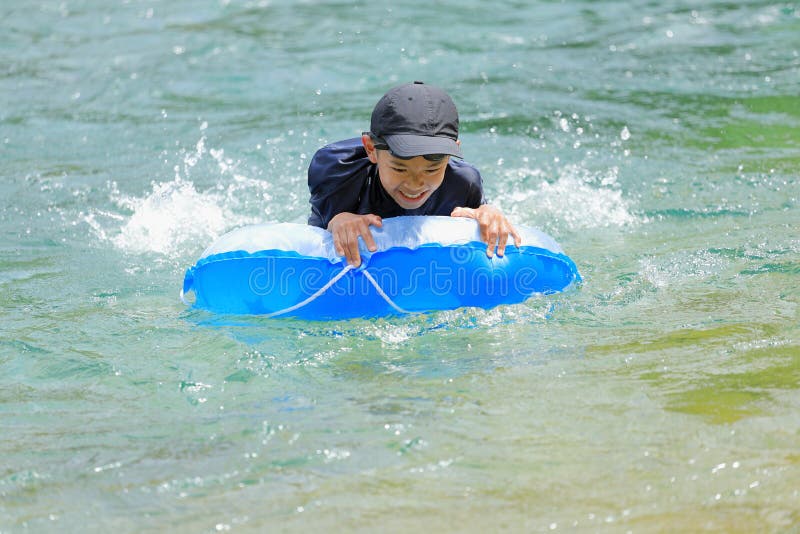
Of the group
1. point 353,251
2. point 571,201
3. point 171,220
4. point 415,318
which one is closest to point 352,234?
point 353,251

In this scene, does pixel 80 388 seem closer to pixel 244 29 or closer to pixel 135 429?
pixel 135 429

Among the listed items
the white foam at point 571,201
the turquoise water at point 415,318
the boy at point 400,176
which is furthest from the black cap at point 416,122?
the white foam at point 571,201

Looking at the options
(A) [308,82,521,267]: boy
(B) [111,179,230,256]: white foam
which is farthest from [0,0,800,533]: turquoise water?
(A) [308,82,521,267]: boy

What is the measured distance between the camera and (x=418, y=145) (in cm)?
404

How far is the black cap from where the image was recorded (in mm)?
4055

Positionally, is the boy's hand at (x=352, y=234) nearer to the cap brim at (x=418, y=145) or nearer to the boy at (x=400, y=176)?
the boy at (x=400, y=176)

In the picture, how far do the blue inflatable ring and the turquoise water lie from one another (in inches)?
3.8

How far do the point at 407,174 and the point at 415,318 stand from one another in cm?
60

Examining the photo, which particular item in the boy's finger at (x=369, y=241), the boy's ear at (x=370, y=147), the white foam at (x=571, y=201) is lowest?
→ the white foam at (x=571, y=201)

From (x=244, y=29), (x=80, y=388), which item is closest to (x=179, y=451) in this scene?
(x=80, y=388)

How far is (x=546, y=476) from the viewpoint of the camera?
288 centimetres

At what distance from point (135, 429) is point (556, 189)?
3.99 meters

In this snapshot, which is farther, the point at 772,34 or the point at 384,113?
the point at 772,34

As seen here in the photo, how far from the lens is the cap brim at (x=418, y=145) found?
402 cm
